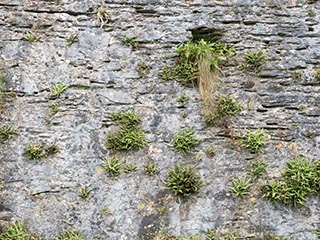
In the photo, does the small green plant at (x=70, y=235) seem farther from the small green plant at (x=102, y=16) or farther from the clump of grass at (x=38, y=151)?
the small green plant at (x=102, y=16)

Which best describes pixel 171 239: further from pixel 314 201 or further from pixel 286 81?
pixel 286 81

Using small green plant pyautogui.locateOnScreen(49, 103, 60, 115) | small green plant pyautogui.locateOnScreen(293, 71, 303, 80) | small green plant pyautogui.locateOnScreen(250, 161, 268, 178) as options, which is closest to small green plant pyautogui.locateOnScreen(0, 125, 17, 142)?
small green plant pyautogui.locateOnScreen(49, 103, 60, 115)

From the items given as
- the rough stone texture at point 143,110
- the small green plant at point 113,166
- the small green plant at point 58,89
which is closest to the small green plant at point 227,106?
the rough stone texture at point 143,110

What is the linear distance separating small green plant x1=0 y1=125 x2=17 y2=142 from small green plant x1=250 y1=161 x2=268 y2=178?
2541 millimetres

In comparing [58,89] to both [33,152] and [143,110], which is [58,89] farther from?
[143,110]

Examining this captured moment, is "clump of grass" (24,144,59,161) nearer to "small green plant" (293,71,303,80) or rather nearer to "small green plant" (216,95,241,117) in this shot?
"small green plant" (216,95,241,117)

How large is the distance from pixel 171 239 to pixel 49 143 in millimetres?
1623

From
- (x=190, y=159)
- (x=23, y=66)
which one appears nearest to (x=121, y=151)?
(x=190, y=159)

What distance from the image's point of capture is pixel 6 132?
485 cm

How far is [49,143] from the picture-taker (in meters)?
4.88

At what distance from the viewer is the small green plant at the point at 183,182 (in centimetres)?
470

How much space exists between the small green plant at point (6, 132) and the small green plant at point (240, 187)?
93.1 inches

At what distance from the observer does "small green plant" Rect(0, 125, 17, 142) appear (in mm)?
4839

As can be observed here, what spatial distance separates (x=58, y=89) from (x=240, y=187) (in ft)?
7.40
